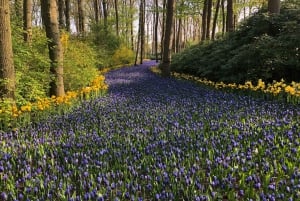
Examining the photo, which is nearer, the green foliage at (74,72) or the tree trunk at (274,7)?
the green foliage at (74,72)

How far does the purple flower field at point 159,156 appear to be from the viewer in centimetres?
338

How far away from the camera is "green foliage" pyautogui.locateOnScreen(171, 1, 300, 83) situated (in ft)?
33.0

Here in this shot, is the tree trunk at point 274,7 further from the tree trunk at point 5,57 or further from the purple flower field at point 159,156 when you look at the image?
the tree trunk at point 5,57

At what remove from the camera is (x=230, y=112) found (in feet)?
21.8

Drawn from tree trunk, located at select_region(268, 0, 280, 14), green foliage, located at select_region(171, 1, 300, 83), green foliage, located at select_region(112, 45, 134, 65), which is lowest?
green foliage, located at select_region(112, 45, 134, 65)

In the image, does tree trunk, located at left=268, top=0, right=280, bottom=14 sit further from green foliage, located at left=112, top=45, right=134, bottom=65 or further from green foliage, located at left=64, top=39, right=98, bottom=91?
green foliage, located at left=112, top=45, right=134, bottom=65

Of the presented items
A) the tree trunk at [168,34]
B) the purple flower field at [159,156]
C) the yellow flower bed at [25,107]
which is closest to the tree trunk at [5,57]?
the yellow flower bed at [25,107]

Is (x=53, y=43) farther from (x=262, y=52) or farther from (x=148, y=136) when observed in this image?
(x=262, y=52)

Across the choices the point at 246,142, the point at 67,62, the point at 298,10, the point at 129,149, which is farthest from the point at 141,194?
the point at 298,10

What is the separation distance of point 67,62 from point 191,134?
7638mm

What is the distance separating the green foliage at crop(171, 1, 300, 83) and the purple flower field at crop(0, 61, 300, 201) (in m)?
3.60

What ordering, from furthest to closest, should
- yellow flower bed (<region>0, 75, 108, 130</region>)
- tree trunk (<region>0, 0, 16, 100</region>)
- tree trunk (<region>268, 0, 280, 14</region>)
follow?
tree trunk (<region>268, 0, 280, 14</region>) < tree trunk (<region>0, 0, 16, 100</region>) < yellow flower bed (<region>0, 75, 108, 130</region>)

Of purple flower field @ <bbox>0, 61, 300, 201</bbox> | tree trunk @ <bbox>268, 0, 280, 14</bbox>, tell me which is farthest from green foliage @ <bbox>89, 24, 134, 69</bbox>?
purple flower field @ <bbox>0, 61, 300, 201</bbox>

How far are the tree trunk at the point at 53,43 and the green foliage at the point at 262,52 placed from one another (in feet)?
18.9
